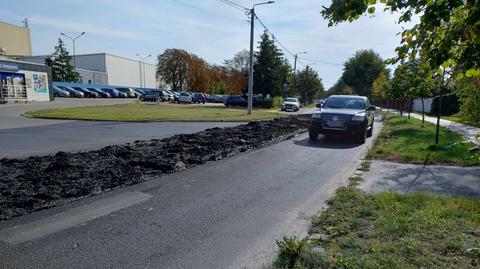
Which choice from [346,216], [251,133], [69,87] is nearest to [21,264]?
[346,216]

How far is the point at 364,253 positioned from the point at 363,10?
92.2 inches

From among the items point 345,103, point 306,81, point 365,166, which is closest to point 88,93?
point 306,81

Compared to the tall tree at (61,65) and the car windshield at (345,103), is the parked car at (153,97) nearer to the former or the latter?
the tall tree at (61,65)

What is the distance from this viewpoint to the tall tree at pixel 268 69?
156ft

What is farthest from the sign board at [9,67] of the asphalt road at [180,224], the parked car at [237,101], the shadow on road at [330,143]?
the asphalt road at [180,224]

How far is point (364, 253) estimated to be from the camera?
11.5 feet

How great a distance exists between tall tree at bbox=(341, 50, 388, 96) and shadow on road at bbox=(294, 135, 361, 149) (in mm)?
77108

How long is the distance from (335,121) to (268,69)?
3680 centimetres

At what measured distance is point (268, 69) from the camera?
4819cm

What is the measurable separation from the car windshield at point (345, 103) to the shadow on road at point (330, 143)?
1305 millimetres

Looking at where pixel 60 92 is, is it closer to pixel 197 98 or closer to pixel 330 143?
pixel 197 98

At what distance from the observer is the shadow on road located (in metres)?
11.8

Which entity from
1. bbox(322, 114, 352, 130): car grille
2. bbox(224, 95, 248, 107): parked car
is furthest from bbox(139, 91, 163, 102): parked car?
bbox(322, 114, 352, 130): car grille

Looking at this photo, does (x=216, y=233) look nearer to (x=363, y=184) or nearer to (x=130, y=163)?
(x=363, y=184)
